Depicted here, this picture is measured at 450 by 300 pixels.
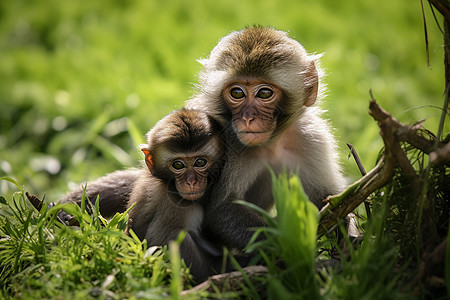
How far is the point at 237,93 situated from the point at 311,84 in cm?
57

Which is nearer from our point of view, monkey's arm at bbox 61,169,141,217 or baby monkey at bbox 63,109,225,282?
baby monkey at bbox 63,109,225,282

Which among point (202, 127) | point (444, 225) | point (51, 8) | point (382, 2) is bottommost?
point (444, 225)

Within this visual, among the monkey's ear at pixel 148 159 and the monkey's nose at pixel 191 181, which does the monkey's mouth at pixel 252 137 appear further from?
the monkey's ear at pixel 148 159

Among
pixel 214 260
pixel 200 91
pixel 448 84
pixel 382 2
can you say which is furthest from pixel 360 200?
pixel 382 2

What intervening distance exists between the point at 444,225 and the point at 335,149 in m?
1.36

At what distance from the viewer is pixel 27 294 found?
8.80ft

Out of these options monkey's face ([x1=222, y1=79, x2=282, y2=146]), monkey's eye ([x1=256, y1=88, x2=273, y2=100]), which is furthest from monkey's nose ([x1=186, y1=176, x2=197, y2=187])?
monkey's eye ([x1=256, y1=88, x2=273, y2=100])

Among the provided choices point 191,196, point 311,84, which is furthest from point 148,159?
point 311,84

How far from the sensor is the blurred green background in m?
6.59

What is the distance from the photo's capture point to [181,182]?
3.75m

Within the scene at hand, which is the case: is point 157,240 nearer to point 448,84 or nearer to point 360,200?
point 360,200

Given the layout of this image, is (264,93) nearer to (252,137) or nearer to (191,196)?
(252,137)

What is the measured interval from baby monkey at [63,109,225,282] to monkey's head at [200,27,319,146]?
9.5 inches

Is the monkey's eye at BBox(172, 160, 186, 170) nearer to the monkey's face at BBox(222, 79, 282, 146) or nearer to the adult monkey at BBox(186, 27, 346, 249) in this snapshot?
the adult monkey at BBox(186, 27, 346, 249)
